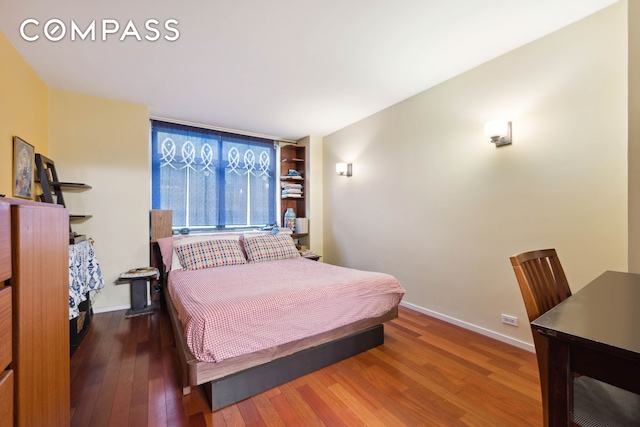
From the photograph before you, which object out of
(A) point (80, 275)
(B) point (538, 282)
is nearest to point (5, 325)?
(B) point (538, 282)

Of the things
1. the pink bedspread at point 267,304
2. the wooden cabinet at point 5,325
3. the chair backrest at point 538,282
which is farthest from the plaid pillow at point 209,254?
the chair backrest at point 538,282

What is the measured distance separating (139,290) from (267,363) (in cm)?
214

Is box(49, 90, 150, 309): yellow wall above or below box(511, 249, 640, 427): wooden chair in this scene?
above

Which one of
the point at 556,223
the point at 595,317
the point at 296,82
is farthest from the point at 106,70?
the point at 556,223

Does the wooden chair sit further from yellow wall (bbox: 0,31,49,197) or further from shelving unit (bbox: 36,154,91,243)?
yellow wall (bbox: 0,31,49,197)

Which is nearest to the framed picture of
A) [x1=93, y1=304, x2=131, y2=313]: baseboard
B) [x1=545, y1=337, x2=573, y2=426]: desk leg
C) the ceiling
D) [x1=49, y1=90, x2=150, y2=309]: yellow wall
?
[x1=49, y1=90, x2=150, y2=309]: yellow wall

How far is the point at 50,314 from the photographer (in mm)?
753

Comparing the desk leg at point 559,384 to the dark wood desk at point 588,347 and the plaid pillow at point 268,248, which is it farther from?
the plaid pillow at point 268,248

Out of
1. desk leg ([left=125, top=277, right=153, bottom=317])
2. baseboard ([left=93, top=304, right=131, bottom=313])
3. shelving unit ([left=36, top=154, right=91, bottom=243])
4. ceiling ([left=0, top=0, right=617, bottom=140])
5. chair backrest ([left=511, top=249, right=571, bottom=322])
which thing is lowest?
baseboard ([left=93, top=304, right=131, bottom=313])

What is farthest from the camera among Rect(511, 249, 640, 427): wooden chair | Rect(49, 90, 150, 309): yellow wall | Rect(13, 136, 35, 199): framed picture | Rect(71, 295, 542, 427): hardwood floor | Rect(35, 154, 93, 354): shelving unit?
Rect(49, 90, 150, 309): yellow wall

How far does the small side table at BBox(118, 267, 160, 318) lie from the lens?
290 centimetres

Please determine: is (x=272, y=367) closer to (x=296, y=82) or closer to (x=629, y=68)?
(x=296, y=82)

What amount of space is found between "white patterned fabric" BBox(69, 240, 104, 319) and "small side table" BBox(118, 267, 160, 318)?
35cm

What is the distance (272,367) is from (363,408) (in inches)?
23.5
